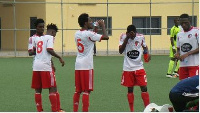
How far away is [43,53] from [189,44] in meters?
2.50

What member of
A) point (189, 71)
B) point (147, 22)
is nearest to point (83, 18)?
point (189, 71)

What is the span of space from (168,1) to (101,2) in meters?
3.69

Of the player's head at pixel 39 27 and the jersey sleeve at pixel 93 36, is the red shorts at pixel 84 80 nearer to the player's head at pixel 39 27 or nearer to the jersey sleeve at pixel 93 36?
the jersey sleeve at pixel 93 36

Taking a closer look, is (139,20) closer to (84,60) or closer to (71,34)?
(71,34)

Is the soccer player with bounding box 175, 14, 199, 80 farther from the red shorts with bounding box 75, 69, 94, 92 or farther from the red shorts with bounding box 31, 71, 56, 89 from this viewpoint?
the red shorts with bounding box 31, 71, 56, 89

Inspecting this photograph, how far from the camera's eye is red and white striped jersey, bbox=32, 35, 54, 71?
8.53 m

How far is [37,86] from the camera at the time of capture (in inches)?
338

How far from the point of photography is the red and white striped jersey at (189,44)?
925 centimetres

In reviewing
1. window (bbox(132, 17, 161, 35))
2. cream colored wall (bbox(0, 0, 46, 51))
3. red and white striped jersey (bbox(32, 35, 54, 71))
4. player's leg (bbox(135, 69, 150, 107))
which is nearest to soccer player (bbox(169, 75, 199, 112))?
player's leg (bbox(135, 69, 150, 107))

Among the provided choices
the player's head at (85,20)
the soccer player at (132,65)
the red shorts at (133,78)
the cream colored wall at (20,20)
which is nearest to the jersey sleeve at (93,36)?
the player's head at (85,20)

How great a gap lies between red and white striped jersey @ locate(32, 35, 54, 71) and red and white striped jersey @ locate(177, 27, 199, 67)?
7.49ft

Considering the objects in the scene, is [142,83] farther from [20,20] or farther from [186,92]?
[20,20]

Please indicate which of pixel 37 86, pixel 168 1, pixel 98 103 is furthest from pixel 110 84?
pixel 168 1

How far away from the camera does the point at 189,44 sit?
30.5 ft
